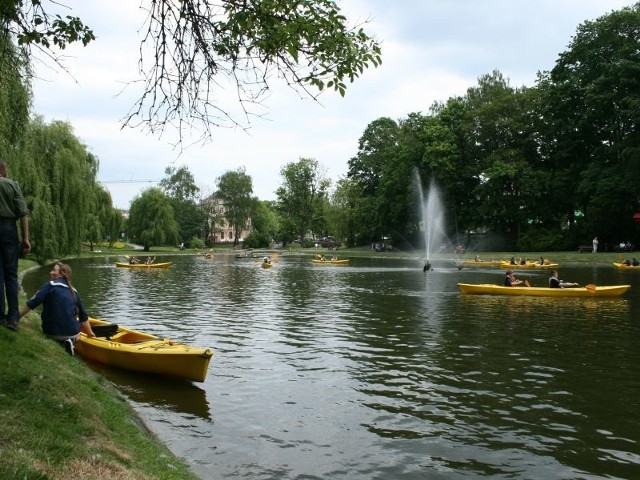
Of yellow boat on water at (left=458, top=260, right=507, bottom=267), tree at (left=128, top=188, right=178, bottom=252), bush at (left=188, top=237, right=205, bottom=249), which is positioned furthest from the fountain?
bush at (left=188, top=237, right=205, bottom=249)

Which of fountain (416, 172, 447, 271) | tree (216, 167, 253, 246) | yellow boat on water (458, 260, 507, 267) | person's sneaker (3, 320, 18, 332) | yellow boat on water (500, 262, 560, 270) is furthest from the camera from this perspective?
tree (216, 167, 253, 246)

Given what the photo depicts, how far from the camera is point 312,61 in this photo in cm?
625

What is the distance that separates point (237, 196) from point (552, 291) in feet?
300

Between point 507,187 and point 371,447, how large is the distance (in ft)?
183

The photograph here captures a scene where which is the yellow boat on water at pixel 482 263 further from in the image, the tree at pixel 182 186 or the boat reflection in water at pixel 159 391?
the tree at pixel 182 186

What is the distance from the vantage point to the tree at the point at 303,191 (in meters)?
108

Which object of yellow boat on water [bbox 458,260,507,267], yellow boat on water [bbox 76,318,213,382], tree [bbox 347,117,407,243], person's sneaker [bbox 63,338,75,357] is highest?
tree [bbox 347,117,407,243]

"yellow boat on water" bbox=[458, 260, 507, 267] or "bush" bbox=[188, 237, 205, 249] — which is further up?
"bush" bbox=[188, 237, 205, 249]

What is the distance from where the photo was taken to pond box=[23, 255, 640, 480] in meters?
6.97

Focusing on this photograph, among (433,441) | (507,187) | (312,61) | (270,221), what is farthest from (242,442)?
(270,221)

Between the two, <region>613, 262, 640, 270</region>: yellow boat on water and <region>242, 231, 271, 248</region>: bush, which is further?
<region>242, 231, 271, 248</region>: bush

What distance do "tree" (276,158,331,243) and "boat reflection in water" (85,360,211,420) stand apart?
97975mm

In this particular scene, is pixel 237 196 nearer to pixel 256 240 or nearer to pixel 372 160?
pixel 256 240

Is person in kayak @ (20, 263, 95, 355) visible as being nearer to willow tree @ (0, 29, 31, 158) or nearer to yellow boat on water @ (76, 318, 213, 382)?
yellow boat on water @ (76, 318, 213, 382)
